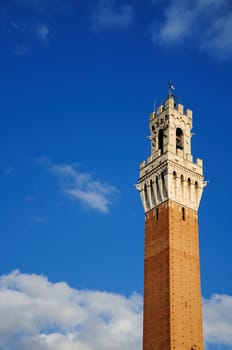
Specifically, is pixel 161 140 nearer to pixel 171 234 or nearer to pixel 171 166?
pixel 171 166

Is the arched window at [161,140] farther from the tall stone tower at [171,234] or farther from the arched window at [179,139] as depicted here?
the arched window at [179,139]

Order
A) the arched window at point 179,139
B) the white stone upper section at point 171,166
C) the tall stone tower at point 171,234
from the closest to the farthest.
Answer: the tall stone tower at point 171,234
the white stone upper section at point 171,166
the arched window at point 179,139

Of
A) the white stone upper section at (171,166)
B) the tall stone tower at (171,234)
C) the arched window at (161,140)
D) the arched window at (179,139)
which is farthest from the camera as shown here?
the arched window at (179,139)

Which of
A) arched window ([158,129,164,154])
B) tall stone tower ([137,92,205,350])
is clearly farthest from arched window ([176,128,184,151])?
arched window ([158,129,164,154])

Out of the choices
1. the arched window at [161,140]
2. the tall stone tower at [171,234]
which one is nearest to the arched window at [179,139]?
the tall stone tower at [171,234]

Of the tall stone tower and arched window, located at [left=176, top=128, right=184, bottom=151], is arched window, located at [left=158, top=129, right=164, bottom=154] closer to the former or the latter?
the tall stone tower

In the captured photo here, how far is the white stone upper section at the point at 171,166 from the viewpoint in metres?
54.3

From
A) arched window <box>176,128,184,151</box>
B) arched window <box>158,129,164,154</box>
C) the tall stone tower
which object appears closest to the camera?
the tall stone tower

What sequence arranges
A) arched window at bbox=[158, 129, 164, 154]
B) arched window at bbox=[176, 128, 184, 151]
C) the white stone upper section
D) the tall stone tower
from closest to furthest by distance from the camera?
the tall stone tower → the white stone upper section → arched window at bbox=[158, 129, 164, 154] → arched window at bbox=[176, 128, 184, 151]

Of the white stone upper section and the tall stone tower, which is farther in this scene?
the white stone upper section

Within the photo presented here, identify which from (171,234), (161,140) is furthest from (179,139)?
(171,234)

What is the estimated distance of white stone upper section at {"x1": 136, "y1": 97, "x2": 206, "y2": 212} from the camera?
54.3 m

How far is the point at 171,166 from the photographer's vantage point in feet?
180

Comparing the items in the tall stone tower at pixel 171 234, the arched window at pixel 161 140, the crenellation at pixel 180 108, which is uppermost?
the crenellation at pixel 180 108
